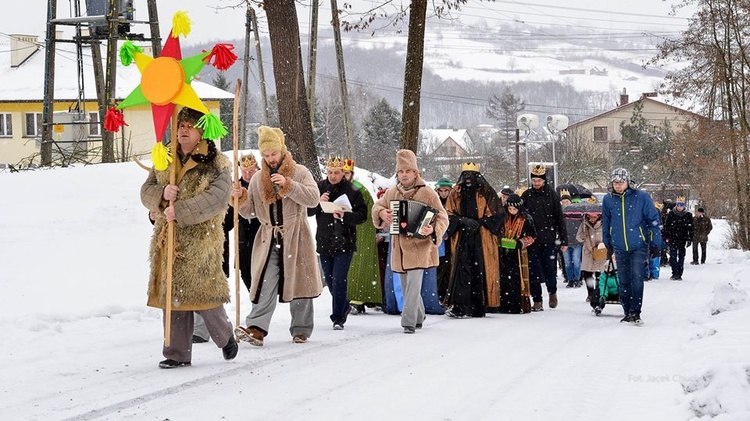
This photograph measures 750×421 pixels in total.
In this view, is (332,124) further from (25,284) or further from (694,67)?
(25,284)

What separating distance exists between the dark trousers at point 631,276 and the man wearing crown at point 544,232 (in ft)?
7.52

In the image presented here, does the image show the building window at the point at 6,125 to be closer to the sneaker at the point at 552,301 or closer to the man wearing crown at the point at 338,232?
the sneaker at the point at 552,301

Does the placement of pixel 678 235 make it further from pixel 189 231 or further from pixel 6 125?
pixel 6 125

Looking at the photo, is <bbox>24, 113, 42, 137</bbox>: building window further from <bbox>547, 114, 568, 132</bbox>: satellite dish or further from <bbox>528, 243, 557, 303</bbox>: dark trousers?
<bbox>528, 243, 557, 303</bbox>: dark trousers

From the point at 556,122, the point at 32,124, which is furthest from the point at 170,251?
the point at 32,124

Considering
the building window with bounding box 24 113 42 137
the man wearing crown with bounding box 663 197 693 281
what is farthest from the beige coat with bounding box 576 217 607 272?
the building window with bounding box 24 113 42 137

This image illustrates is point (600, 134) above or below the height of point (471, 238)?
above

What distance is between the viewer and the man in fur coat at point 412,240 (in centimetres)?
1145

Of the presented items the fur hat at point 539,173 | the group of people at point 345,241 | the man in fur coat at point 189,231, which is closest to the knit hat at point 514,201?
the group of people at point 345,241

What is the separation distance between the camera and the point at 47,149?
817 inches

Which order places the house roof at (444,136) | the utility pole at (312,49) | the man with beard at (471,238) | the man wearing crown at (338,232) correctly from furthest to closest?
the house roof at (444,136) → the utility pole at (312,49) → the man with beard at (471,238) → the man wearing crown at (338,232)

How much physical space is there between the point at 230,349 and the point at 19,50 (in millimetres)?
52930

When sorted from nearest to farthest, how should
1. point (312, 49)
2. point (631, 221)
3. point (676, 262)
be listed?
point (631, 221) → point (676, 262) → point (312, 49)

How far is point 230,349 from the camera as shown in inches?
343
